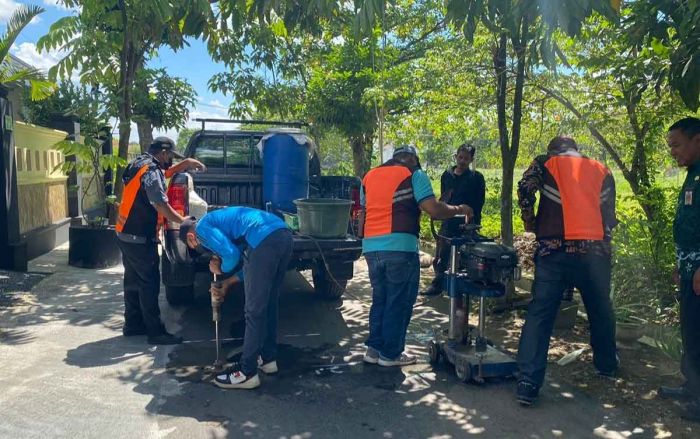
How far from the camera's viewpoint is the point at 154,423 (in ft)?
12.5

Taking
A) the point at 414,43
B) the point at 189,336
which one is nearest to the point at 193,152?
the point at 189,336

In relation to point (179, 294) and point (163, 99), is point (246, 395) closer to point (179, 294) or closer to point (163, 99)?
point (179, 294)

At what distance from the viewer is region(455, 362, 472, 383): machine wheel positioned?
449 centimetres

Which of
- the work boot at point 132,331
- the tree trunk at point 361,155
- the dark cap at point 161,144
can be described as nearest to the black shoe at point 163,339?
the work boot at point 132,331

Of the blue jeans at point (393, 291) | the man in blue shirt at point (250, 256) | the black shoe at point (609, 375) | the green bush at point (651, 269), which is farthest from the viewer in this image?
the green bush at point (651, 269)

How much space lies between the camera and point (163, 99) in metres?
12.7

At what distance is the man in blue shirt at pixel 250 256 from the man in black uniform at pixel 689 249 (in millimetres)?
2675

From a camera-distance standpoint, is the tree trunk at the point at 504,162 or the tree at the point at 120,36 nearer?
the tree at the point at 120,36

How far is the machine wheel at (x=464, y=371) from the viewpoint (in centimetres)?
449

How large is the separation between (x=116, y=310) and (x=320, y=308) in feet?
7.31

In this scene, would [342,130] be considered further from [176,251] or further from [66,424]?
[66,424]

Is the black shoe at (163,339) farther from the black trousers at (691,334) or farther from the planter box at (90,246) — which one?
the planter box at (90,246)

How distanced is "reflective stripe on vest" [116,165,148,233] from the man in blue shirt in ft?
3.82

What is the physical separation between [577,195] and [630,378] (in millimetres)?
1484
